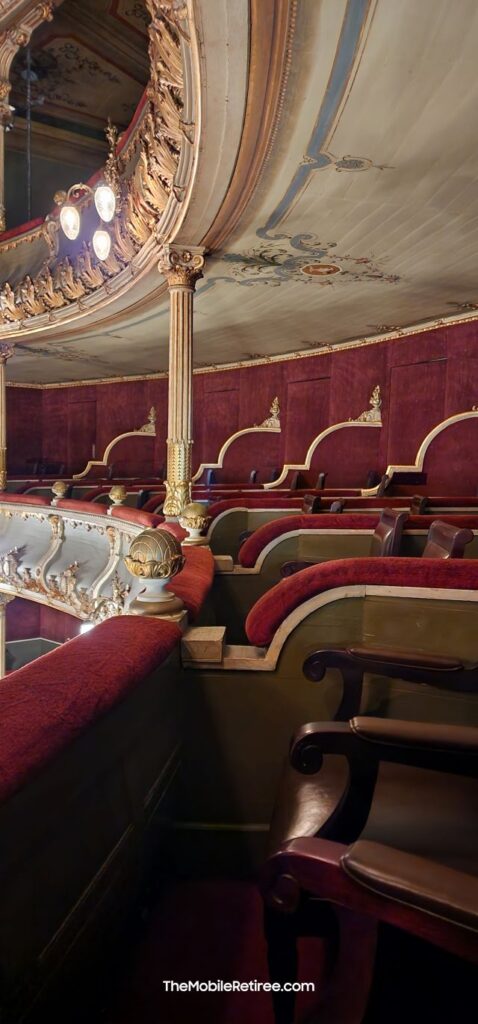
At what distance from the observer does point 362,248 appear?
4.98 meters

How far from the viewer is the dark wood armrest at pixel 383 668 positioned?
5.03 ft

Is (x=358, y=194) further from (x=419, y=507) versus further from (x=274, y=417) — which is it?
(x=274, y=417)

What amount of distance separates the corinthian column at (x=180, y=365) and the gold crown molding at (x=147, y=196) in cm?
24

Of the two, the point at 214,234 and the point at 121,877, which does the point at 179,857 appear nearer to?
the point at 121,877

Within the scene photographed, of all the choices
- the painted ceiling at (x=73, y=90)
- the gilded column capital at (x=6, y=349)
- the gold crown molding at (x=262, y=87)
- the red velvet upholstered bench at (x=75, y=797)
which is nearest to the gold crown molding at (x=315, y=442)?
the gilded column capital at (x=6, y=349)

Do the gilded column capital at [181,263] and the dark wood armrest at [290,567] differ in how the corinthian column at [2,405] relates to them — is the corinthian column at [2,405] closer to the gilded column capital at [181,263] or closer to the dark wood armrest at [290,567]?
the gilded column capital at [181,263]

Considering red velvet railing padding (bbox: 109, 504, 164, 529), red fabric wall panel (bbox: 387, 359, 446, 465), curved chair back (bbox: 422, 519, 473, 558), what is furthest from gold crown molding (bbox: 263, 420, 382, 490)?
curved chair back (bbox: 422, 519, 473, 558)

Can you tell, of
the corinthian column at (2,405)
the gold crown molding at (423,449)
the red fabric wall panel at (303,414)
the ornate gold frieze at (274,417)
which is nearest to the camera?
the gold crown molding at (423,449)

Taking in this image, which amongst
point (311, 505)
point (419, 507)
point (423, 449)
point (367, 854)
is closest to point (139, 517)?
point (311, 505)

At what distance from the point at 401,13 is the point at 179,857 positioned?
3258mm

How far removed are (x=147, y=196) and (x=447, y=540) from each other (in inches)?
147

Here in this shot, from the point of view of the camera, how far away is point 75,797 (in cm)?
102

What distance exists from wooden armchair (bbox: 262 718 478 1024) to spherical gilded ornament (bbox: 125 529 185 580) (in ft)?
2.22

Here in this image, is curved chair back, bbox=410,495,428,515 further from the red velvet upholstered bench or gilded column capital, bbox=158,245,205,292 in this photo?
the red velvet upholstered bench
